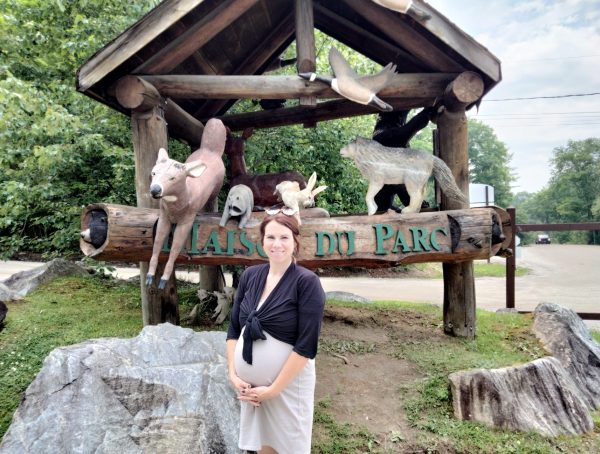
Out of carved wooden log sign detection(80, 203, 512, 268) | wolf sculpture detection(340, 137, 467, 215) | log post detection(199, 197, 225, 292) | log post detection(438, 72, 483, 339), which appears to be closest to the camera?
carved wooden log sign detection(80, 203, 512, 268)

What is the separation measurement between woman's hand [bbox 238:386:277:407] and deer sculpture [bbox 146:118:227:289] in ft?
4.36

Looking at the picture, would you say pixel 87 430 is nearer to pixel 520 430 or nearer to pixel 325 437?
pixel 325 437

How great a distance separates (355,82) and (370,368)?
2.43 metres

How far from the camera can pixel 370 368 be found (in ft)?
11.1

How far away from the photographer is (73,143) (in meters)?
5.22

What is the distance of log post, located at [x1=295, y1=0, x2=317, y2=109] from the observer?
11.6 feet

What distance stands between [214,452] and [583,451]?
2.23m

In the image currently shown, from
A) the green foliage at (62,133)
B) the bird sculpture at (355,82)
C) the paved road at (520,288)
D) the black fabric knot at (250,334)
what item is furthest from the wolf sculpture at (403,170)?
the paved road at (520,288)

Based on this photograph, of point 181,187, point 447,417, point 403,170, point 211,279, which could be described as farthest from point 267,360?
point 211,279

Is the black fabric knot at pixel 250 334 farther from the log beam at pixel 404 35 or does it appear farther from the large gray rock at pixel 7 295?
the large gray rock at pixel 7 295

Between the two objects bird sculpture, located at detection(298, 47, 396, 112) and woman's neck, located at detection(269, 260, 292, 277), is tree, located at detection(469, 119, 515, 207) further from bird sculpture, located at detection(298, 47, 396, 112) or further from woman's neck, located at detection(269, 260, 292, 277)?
woman's neck, located at detection(269, 260, 292, 277)

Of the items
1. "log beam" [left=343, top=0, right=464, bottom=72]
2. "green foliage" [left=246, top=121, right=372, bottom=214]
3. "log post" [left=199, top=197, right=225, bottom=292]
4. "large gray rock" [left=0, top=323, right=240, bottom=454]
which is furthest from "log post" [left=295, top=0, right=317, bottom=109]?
"log post" [left=199, top=197, right=225, bottom=292]

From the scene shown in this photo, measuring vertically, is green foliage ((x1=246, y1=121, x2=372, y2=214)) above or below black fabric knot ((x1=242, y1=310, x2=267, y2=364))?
above

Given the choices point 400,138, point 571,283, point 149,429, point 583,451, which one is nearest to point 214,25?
point 400,138
